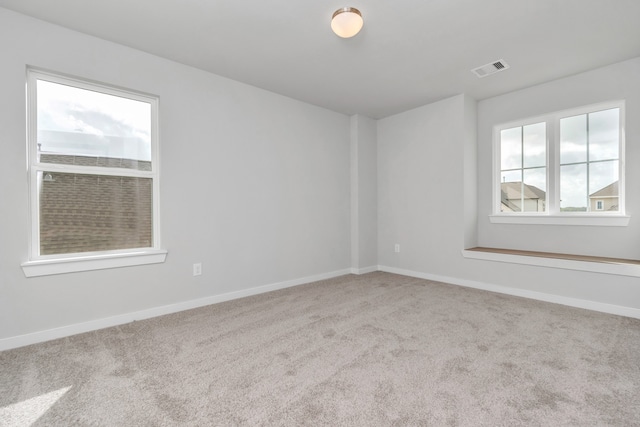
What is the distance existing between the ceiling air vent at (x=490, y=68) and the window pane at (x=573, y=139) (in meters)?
1.06

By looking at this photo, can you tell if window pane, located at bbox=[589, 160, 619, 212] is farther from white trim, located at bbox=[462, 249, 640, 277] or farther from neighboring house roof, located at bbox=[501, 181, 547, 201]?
white trim, located at bbox=[462, 249, 640, 277]

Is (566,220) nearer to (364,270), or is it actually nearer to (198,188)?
(364,270)

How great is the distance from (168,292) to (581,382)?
317cm

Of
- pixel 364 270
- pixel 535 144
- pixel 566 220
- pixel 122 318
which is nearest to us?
pixel 122 318

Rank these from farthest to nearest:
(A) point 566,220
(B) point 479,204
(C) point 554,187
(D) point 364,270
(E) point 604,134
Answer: (D) point 364,270 < (B) point 479,204 < (C) point 554,187 < (A) point 566,220 < (E) point 604,134

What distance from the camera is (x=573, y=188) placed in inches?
132

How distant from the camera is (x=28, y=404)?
1.52 meters

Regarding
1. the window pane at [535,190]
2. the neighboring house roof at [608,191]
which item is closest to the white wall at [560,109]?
the neighboring house roof at [608,191]

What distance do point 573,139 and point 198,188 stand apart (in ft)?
13.6

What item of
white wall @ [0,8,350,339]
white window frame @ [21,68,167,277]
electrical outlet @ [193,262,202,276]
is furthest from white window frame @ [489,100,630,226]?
white window frame @ [21,68,167,277]

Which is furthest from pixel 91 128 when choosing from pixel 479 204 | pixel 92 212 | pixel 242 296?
pixel 479 204

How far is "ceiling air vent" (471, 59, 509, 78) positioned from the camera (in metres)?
2.97

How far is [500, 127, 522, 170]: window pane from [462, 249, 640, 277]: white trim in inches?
47.3

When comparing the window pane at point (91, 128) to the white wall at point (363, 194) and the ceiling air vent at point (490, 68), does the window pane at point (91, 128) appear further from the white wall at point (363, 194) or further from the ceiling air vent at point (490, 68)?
the ceiling air vent at point (490, 68)
